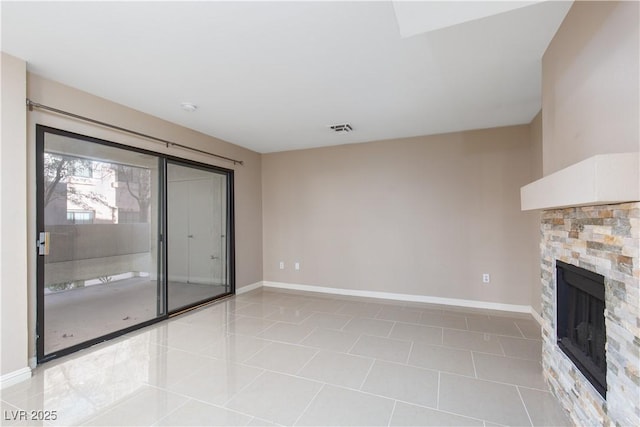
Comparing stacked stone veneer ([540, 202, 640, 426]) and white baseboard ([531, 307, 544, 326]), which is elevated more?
stacked stone veneer ([540, 202, 640, 426])

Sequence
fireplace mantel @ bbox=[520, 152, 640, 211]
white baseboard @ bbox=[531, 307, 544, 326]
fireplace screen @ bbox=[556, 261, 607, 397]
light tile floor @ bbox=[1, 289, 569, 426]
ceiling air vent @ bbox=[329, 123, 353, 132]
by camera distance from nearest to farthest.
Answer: fireplace mantel @ bbox=[520, 152, 640, 211]
fireplace screen @ bbox=[556, 261, 607, 397]
light tile floor @ bbox=[1, 289, 569, 426]
white baseboard @ bbox=[531, 307, 544, 326]
ceiling air vent @ bbox=[329, 123, 353, 132]

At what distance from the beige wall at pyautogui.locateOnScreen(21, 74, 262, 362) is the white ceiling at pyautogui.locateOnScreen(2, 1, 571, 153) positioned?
13 cm

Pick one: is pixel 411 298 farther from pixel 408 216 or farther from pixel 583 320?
pixel 583 320

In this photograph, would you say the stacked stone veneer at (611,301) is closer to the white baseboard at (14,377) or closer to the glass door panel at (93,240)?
the white baseboard at (14,377)

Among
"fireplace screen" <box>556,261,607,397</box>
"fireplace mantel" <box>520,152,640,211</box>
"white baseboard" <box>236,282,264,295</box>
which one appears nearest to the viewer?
Result: "fireplace mantel" <box>520,152,640,211</box>

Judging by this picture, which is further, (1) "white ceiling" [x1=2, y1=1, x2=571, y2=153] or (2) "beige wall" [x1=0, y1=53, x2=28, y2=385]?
(2) "beige wall" [x1=0, y1=53, x2=28, y2=385]

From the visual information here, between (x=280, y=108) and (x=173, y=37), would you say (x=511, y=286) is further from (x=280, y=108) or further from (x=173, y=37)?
(x=173, y=37)

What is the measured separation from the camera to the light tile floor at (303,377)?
1.83 m

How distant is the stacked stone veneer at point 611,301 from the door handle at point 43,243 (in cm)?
381

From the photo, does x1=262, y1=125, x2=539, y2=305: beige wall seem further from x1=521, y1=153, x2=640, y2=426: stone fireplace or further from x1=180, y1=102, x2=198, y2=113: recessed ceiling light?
x1=180, y1=102, x2=198, y2=113: recessed ceiling light

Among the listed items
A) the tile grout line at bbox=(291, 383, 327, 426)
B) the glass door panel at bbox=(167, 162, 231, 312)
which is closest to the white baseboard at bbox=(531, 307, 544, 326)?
the tile grout line at bbox=(291, 383, 327, 426)

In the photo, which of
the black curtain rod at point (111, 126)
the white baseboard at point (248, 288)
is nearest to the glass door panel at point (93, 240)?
the black curtain rod at point (111, 126)

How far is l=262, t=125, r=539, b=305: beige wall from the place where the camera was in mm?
3855

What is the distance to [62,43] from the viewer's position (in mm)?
2037
